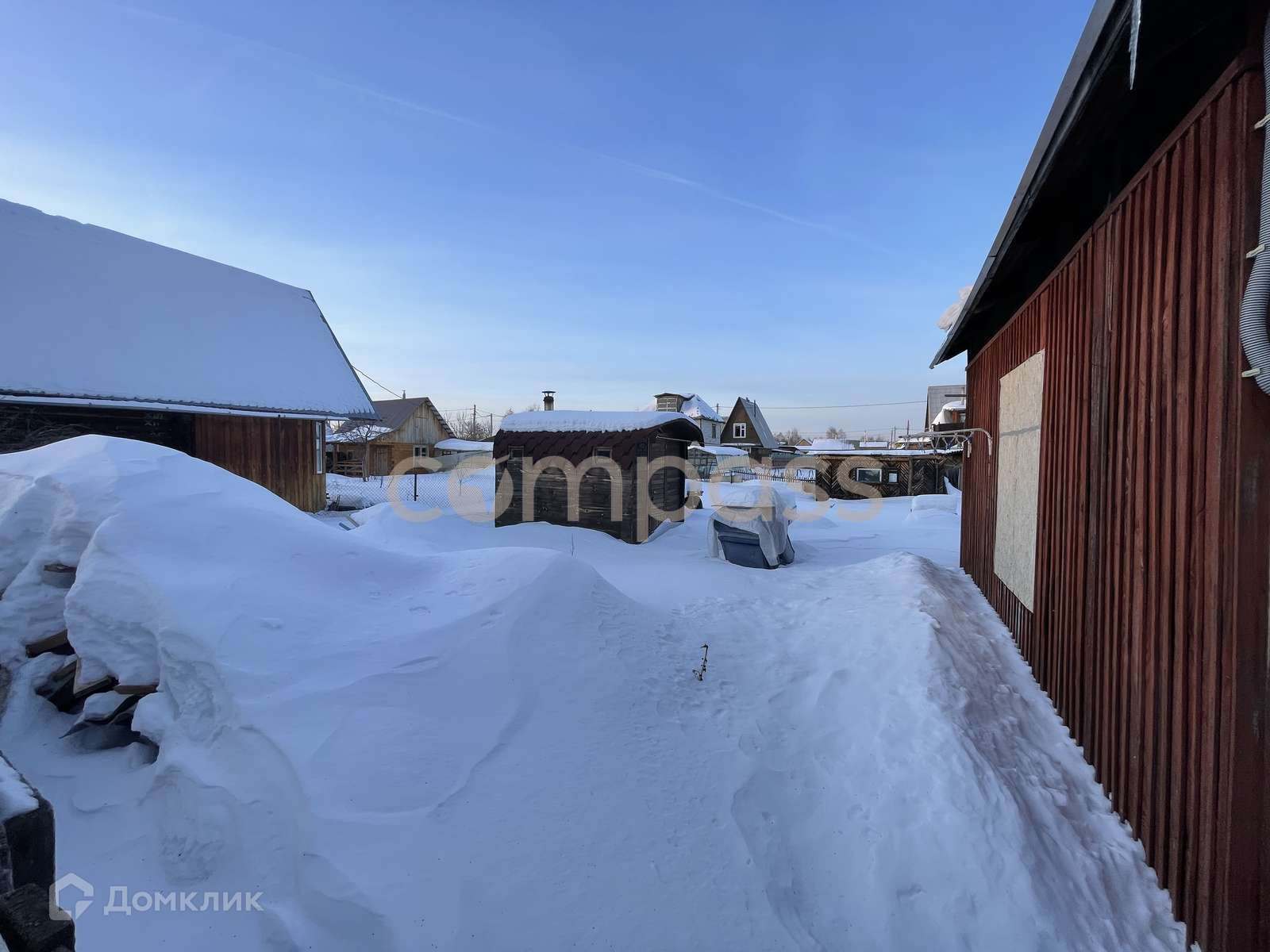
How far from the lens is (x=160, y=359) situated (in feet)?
33.6

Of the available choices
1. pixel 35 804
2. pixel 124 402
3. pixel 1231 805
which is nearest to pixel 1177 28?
pixel 1231 805

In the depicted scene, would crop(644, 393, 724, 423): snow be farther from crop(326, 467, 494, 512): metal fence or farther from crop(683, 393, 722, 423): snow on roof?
crop(326, 467, 494, 512): metal fence

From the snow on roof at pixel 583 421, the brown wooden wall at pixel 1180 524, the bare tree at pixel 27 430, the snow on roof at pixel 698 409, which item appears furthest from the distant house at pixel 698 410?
the brown wooden wall at pixel 1180 524

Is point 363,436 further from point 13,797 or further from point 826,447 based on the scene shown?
point 13,797

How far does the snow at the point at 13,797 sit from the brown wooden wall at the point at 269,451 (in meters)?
10.9

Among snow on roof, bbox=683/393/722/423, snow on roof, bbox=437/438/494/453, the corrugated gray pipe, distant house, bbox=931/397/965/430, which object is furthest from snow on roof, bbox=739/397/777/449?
the corrugated gray pipe

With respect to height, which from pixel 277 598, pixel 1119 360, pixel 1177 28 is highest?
pixel 1177 28

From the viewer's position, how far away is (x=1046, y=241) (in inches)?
191

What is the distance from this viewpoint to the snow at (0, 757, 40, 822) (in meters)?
1.36

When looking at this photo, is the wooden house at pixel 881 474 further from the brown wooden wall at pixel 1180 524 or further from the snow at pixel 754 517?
the brown wooden wall at pixel 1180 524

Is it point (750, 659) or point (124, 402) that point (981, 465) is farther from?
point (124, 402)

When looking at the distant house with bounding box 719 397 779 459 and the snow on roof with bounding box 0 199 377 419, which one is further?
the distant house with bounding box 719 397 779 459

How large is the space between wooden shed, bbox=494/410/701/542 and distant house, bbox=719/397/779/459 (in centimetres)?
2849

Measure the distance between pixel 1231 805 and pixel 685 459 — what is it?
1315 cm
